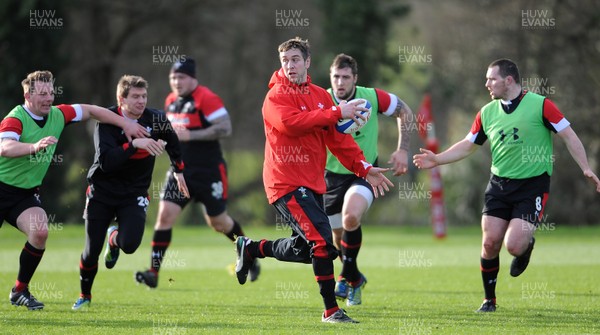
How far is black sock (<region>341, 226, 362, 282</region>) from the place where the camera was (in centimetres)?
952

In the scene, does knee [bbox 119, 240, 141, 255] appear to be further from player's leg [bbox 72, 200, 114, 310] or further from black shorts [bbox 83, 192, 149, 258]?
player's leg [bbox 72, 200, 114, 310]

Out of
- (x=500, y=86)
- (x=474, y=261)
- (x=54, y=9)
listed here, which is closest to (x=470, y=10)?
(x=54, y=9)

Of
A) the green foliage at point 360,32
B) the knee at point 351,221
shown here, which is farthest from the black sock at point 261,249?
the green foliage at point 360,32

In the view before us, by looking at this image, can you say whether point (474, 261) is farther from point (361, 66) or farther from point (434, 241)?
point (361, 66)

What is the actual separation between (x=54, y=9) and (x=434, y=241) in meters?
12.5

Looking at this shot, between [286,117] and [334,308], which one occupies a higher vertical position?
[286,117]

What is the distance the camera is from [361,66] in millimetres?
27359

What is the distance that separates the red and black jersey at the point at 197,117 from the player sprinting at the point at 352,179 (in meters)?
2.27

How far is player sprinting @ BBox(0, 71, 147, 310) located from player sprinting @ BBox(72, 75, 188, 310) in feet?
0.86

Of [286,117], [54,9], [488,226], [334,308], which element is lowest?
[334,308]

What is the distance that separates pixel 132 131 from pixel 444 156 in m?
3.17

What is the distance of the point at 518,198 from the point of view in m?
8.55

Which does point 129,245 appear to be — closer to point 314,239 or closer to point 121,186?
point 121,186

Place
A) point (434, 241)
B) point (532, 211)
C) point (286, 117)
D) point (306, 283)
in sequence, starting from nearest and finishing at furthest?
1. point (286, 117)
2. point (532, 211)
3. point (306, 283)
4. point (434, 241)
